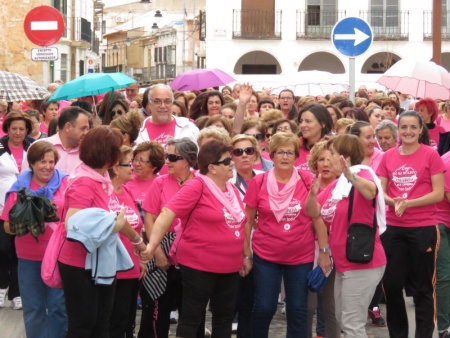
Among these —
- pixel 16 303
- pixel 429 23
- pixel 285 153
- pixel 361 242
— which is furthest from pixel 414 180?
pixel 429 23

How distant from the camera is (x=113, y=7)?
103125mm

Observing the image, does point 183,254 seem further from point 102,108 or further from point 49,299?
point 102,108

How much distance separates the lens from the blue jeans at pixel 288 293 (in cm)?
808

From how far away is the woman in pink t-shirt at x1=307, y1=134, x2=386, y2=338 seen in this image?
7.83 m

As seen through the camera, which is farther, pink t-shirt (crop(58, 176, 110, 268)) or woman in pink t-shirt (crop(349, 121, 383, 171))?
woman in pink t-shirt (crop(349, 121, 383, 171))

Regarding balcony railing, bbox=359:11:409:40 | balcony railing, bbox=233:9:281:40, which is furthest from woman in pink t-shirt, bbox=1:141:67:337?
balcony railing, bbox=359:11:409:40

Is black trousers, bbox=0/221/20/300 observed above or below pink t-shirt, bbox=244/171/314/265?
below

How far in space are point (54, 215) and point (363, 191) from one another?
2375 millimetres

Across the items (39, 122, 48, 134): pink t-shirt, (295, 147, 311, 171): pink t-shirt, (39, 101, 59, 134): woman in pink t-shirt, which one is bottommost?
(295, 147, 311, 171): pink t-shirt

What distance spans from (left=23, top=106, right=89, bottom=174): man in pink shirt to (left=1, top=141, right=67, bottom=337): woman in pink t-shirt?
525 mm

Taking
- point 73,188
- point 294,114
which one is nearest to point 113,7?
point 294,114

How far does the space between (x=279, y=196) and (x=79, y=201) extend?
1711 millimetres

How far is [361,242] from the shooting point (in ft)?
25.5

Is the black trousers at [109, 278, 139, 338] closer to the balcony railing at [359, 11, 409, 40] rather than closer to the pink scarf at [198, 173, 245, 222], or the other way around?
the pink scarf at [198, 173, 245, 222]
